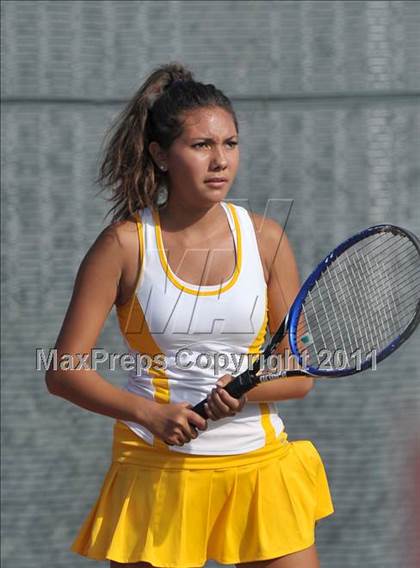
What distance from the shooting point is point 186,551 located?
9.00ft

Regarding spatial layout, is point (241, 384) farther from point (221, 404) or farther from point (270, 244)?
point (270, 244)

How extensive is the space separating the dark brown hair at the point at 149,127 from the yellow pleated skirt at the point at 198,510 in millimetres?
541

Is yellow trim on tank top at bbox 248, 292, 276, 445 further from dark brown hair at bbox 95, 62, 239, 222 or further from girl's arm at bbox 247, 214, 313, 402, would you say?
dark brown hair at bbox 95, 62, 239, 222

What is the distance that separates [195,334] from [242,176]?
4.73 ft

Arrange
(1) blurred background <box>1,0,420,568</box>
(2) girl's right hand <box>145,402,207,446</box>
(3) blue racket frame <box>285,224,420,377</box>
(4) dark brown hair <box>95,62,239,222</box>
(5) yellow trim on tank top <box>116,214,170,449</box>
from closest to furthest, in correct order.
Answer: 1. (3) blue racket frame <box>285,224,420,377</box>
2. (2) girl's right hand <box>145,402,207,446</box>
3. (5) yellow trim on tank top <box>116,214,170,449</box>
4. (4) dark brown hair <box>95,62,239,222</box>
5. (1) blurred background <box>1,0,420,568</box>

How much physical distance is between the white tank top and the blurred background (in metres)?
1.30

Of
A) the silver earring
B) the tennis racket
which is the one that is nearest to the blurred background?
the tennis racket

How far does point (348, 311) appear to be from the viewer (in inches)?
118

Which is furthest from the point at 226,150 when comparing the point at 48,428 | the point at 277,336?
the point at 48,428

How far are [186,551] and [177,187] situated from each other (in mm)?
799

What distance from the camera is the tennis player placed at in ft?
9.04

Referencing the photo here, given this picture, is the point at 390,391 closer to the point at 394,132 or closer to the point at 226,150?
the point at 394,132

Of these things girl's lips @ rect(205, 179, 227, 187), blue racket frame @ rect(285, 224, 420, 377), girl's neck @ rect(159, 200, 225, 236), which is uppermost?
girl's lips @ rect(205, 179, 227, 187)

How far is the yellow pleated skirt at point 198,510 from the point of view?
2.75 m
